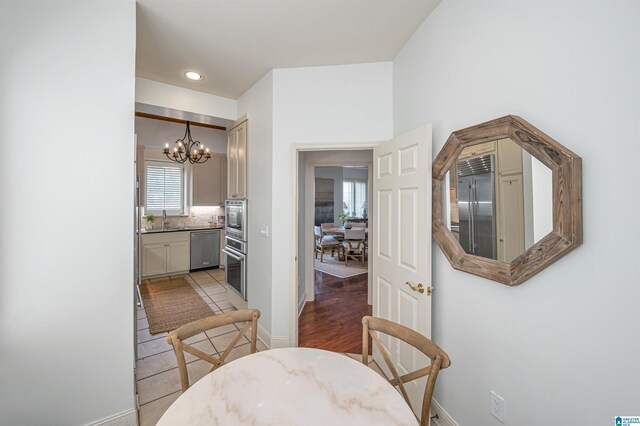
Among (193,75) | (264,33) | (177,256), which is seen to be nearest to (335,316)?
(264,33)

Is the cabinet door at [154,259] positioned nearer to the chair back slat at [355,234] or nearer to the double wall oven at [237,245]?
the double wall oven at [237,245]

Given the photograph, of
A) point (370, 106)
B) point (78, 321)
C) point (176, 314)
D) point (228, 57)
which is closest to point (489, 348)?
point (370, 106)

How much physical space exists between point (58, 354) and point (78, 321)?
0.64 ft

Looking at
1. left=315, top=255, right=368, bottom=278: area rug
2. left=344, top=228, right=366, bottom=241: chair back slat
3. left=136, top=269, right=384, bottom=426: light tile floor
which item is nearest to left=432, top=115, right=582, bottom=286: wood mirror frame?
left=136, top=269, right=384, bottom=426: light tile floor

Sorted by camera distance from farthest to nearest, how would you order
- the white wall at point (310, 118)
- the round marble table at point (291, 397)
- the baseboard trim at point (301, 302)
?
1. the baseboard trim at point (301, 302)
2. the white wall at point (310, 118)
3. the round marble table at point (291, 397)

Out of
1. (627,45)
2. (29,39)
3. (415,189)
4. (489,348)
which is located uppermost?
(29,39)

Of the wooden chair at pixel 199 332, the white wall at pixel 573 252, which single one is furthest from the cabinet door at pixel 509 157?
the wooden chair at pixel 199 332

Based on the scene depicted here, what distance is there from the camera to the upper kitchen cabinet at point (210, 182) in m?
5.87

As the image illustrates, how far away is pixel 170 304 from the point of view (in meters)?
3.96

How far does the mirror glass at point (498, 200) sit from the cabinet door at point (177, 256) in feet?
17.0

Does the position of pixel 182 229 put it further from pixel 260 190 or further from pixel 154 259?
pixel 260 190

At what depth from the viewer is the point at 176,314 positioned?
11.9 feet

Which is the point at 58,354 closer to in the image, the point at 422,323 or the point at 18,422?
the point at 18,422

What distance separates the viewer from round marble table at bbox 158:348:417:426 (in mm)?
912
